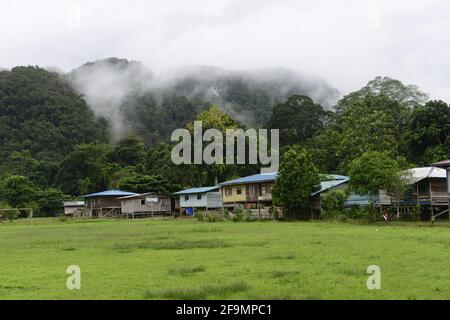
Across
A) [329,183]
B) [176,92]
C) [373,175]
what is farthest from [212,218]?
[176,92]

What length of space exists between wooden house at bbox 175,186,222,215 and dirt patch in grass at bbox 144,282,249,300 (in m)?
53.9

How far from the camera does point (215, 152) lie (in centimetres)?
6775

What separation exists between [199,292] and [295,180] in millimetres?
36760

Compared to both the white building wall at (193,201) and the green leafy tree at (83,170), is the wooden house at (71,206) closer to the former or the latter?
the green leafy tree at (83,170)

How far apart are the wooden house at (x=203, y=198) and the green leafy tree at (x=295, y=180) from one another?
19202mm

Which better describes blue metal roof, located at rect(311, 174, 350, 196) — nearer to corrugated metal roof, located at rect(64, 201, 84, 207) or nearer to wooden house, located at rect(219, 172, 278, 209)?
wooden house, located at rect(219, 172, 278, 209)

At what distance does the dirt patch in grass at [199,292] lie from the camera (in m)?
9.95

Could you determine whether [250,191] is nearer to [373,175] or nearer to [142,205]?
[142,205]

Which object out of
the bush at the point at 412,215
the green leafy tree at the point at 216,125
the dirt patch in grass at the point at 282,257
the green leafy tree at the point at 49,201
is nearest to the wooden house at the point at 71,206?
the green leafy tree at the point at 49,201

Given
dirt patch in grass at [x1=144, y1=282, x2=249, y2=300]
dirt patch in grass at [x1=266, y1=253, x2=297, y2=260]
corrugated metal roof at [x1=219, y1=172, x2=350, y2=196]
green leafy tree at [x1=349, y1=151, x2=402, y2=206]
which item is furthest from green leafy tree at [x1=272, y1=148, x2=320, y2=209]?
dirt patch in grass at [x1=144, y1=282, x2=249, y2=300]

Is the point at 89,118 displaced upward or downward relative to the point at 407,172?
upward
